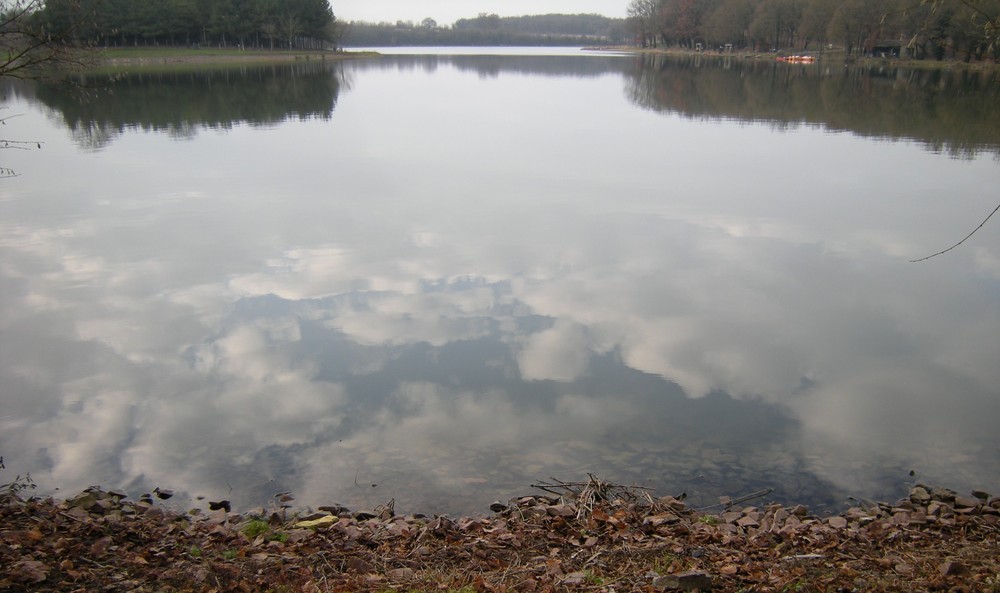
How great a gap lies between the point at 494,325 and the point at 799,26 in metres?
103

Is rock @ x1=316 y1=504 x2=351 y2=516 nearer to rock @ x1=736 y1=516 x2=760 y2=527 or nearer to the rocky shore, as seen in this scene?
the rocky shore

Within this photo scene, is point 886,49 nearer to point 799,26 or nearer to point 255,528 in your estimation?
point 799,26

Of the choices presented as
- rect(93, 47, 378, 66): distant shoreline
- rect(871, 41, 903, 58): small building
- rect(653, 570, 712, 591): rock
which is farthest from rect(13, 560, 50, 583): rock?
rect(871, 41, 903, 58): small building

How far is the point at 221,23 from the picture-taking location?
322ft

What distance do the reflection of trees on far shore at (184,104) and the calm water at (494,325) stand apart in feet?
26.1

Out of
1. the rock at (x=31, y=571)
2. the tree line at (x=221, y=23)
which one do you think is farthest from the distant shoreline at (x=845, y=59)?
the tree line at (x=221, y=23)

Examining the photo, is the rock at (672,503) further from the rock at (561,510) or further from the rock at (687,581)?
the rock at (687,581)

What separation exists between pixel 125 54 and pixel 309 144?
61.0m

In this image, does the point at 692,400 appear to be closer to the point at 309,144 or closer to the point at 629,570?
the point at 629,570

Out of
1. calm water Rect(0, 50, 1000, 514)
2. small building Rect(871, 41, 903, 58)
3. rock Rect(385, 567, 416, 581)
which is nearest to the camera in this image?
rock Rect(385, 567, 416, 581)

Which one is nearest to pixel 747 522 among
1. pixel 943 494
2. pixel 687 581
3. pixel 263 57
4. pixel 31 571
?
pixel 687 581

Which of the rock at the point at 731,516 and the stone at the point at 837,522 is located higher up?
the stone at the point at 837,522

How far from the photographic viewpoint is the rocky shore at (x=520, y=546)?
16.1ft

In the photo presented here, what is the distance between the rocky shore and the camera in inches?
193
